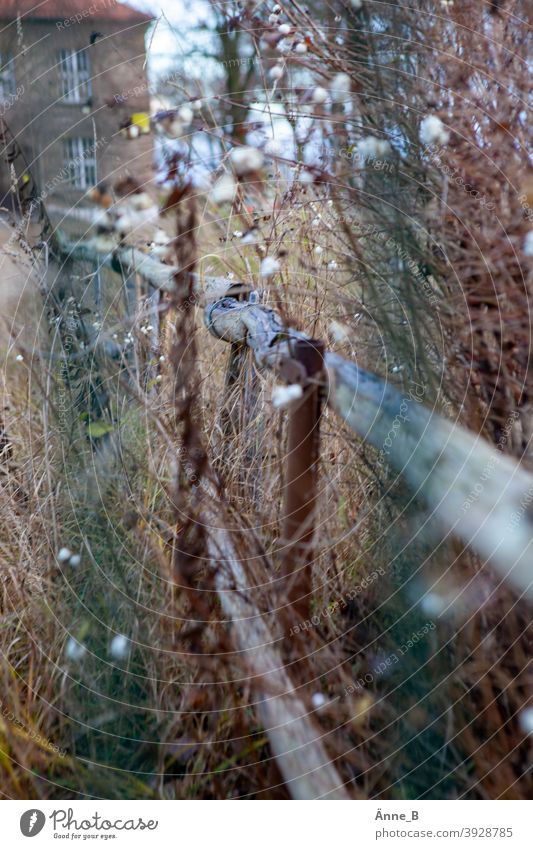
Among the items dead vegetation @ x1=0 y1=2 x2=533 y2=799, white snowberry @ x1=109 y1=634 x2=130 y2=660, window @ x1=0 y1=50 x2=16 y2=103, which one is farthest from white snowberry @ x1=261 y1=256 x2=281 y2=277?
white snowberry @ x1=109 y1=634 x2=130 y2=660

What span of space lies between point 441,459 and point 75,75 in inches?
56.9

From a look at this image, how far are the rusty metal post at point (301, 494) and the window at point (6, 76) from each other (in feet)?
3.57

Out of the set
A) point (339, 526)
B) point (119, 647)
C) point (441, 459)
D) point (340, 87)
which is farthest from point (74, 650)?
point (340, 87)

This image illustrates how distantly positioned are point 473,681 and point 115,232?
151cm

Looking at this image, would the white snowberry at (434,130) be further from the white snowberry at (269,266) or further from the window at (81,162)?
the window at (81,162)

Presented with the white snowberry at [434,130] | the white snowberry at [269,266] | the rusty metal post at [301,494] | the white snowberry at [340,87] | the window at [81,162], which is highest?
the window at [81,162]

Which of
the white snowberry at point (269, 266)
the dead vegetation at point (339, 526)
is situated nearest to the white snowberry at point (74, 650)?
the dead vegetation at point (339, 526)

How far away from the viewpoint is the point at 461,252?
1.42 meters

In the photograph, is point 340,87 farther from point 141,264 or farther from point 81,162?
Result: point 141,264

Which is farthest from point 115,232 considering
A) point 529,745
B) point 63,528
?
point 529,745

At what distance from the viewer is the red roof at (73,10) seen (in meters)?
1.74

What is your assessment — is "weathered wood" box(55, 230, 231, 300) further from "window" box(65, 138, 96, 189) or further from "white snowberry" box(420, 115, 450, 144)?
"white snowberry" box(420, 115, 450, 144)

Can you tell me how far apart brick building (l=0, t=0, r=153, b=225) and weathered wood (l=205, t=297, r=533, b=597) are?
0.76 m

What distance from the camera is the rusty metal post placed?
4.28ft
